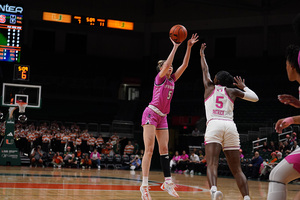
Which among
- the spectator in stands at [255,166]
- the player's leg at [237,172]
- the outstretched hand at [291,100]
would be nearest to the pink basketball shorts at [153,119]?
the player's leg at [237,172]

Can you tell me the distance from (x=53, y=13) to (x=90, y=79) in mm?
4790

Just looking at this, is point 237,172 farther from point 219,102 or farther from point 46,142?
point 46,142

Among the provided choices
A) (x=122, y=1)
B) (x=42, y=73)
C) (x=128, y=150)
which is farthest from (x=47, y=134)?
(x=122, y=1)

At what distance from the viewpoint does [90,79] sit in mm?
28359

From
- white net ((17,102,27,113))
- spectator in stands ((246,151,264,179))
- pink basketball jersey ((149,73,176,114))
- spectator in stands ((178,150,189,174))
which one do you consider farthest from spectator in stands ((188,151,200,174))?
pink basketball jersey ((149,73,176,114))

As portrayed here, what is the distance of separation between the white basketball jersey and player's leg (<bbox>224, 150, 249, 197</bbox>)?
0.47m

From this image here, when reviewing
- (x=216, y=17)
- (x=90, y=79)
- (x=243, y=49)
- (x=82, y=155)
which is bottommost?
(x=82, y=155)

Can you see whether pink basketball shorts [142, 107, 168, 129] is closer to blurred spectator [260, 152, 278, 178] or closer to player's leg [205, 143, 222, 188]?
player's leg [205, 143, 222, 188]

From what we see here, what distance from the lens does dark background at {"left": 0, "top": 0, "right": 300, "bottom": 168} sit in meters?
26.7

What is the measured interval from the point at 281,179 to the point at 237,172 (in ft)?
6.60

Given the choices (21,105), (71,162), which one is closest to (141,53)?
(71,162)

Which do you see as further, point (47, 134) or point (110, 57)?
point (110, 57)

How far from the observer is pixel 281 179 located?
11.2 ft

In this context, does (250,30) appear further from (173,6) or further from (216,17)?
(173,6)
